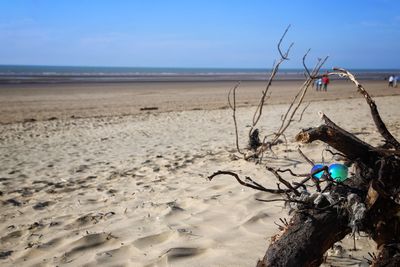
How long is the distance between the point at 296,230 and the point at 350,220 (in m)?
0.26

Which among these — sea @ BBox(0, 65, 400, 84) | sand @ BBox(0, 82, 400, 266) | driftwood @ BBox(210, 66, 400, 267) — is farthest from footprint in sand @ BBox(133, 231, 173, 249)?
sea @ BBox(0, 65, 400, 84)

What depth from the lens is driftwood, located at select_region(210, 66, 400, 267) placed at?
1639 mm

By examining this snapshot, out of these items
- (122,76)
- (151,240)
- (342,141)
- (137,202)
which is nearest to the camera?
(342,141)

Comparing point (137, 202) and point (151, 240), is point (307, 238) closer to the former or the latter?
point (151, 240)

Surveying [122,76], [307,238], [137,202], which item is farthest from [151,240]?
[122,76]

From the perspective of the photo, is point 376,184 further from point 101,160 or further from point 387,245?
point 101,160

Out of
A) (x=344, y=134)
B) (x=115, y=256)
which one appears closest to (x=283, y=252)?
(x=344, y=134)

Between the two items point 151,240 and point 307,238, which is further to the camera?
point 151,240

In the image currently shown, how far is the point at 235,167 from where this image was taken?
4.96 m

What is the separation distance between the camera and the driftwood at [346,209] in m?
1.64

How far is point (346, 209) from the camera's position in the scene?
1.69m

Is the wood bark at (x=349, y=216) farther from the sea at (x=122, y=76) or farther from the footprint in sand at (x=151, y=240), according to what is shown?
the sea at (x=122, y=76)

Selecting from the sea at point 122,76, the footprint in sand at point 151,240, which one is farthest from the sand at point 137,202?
the sea at point 122,76

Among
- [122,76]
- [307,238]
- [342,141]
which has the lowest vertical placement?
[307,238]
